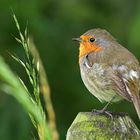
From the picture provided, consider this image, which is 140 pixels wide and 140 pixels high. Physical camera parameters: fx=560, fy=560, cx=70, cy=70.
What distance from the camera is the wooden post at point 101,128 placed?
8.29ft

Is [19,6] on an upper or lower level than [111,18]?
upper

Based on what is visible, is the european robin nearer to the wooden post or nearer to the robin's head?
the robin's head

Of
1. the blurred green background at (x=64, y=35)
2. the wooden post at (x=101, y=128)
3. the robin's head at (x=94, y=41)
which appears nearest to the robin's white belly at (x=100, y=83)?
→ the robin's head at (x=94, y=41)

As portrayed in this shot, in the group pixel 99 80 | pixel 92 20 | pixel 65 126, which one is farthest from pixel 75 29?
pixel 99 80

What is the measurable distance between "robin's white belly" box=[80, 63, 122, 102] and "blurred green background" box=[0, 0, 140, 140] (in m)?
1.54

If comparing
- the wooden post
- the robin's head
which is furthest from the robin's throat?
the wooden post

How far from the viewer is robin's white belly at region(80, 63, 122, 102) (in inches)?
187

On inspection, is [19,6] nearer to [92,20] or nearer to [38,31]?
[38,31]

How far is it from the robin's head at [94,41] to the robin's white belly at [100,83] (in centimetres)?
46

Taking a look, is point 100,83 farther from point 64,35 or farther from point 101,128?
point 64,35

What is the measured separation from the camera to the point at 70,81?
704cm

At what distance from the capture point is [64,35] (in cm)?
718

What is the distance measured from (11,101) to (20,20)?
1017 mm

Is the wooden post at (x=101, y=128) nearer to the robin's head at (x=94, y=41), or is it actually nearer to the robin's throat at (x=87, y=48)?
the robin's head at (x=94, y=41)
